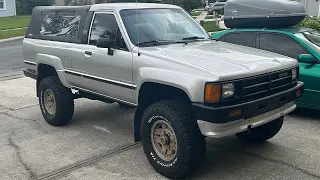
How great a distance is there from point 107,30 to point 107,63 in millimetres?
502

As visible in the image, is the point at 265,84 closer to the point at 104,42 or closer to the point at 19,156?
the point at 104,42

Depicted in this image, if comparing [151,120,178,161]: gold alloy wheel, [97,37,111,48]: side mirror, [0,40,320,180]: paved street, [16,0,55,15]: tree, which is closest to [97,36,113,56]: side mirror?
[97,37,111,48]: side mirror

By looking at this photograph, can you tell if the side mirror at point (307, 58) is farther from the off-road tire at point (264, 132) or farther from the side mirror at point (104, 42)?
the side mirror at point (104, 42)

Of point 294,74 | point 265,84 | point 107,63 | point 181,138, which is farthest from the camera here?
point 107,63

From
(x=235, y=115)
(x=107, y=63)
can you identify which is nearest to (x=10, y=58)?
(x=107, y=63)

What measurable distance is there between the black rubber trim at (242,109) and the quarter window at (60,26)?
282 cm

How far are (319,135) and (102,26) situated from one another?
3.43 metres

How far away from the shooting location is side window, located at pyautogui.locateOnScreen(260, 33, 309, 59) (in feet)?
21.6

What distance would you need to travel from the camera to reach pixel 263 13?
714 centimetres

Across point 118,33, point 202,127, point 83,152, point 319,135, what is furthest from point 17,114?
point 319,135

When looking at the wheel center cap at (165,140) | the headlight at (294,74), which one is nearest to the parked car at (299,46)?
the headlight at (294,74)

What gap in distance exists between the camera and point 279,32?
6.82 m

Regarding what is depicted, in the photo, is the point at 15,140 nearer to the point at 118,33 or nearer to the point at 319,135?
the point at 118,33

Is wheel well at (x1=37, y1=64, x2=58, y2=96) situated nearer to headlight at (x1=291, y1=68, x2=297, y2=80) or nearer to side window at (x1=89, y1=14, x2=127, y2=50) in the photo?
side window at (x1=89, y1=14, x2=127, y2=50)
